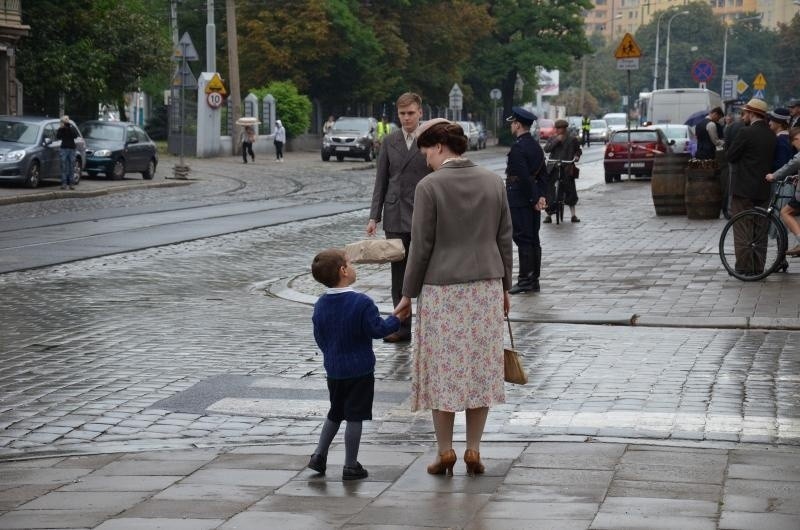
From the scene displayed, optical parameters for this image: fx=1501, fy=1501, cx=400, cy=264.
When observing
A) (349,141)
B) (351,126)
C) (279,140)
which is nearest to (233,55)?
(279,140)

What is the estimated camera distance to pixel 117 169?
38344mm

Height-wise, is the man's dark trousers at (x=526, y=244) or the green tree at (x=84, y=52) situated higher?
the green tree at (x=84, y=52)

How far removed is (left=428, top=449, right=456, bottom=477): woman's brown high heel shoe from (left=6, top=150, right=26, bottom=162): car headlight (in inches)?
1063

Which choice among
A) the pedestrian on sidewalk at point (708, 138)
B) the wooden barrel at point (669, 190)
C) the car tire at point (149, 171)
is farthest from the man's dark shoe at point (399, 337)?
the car tire at point (149, 171)

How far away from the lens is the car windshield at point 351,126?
5566cm

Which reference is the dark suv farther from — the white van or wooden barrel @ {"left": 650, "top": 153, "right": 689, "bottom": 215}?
wooden barrel @ {"left": 650, "top": 153, "right": 689, "bottom": 215}

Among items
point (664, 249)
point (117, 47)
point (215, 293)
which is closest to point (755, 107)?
point (664, 249)

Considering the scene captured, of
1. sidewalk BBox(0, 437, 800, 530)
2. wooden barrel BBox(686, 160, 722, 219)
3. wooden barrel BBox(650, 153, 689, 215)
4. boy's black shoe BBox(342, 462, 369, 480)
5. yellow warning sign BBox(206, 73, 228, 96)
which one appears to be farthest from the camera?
yellow warning sign BBox(206, 73, 228, 96)

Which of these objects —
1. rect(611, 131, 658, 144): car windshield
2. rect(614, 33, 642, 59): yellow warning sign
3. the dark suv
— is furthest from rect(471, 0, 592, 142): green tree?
rect(614, 33, 642, 59): yellow warning sign

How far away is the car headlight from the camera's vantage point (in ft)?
106

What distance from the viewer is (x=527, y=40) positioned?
85500 mm

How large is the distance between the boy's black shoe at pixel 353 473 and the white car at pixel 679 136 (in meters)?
34.6

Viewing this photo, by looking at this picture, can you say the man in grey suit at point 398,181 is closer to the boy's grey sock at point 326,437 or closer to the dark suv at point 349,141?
the boy's grey sock at point 326,437

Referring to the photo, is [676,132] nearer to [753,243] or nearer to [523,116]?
[753,243]
